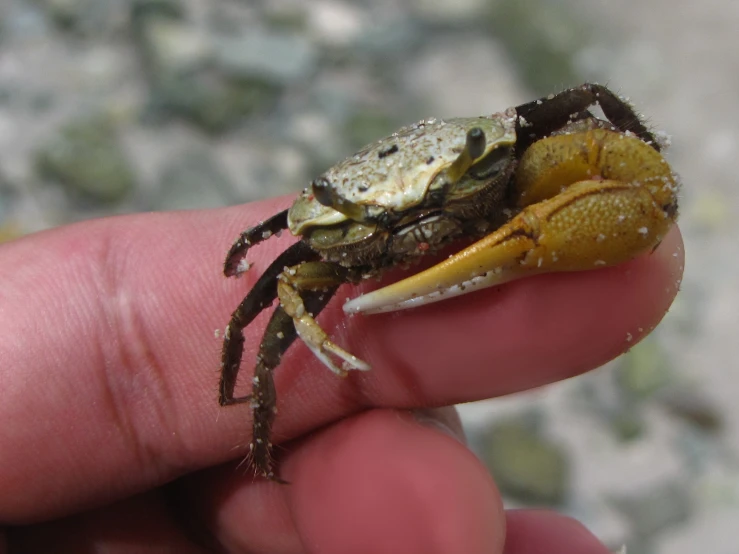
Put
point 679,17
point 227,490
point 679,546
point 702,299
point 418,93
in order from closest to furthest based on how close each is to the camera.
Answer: point 227,490 < point 679,546 < point 702,299 < point 418,93 < point 679,17

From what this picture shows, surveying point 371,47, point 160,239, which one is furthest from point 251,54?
point 160,239

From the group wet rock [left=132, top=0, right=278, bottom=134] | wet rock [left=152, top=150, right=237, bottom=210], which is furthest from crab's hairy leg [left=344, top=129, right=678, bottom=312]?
wet rock [left=132, top=0, right=278, bottom=134]

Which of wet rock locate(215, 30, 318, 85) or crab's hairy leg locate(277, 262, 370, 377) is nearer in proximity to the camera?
crab's hairy leg locate(277, 262, 370, 377)

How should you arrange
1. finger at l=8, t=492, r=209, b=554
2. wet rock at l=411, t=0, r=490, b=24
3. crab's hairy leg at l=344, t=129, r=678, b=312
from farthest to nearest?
1. wet rock at l=411, t=0, r=490, b=24
2. finger at l=8, t=492, r=209, b=554
3. crab's hairy leg at l=344, t=129, r=678, b=312

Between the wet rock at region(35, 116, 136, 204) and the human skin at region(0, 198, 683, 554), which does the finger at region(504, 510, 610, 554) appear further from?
the wet rock at region(35, 116, 136, 204)

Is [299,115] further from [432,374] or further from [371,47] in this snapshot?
[432,374]

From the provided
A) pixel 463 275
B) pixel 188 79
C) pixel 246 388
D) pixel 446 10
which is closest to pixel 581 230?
pixel 463 275

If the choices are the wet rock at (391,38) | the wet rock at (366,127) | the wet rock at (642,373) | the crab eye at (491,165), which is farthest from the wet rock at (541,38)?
the crab eye at (491,165)
